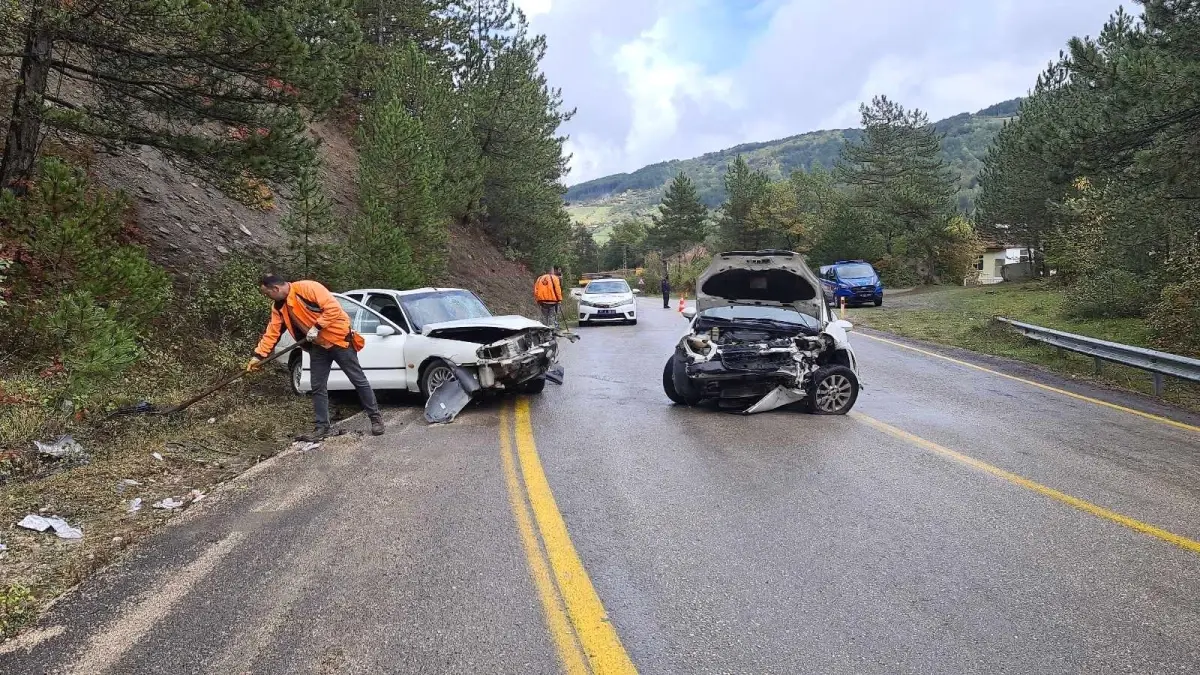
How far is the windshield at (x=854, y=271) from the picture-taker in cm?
2812

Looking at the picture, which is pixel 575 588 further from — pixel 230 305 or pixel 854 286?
pixel 854 286

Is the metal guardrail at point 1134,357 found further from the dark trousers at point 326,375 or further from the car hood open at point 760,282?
the dark trousers at point 326,375

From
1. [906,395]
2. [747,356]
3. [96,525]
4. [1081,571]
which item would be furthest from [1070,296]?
[96,525]

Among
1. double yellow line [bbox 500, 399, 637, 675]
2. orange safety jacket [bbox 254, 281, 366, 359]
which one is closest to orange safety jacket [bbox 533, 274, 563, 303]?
orange safety jacket [bbox 254, 281, 366, 359]

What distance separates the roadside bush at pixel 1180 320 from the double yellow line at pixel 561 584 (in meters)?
11.8

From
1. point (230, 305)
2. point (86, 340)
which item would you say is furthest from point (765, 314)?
point (230, 305)

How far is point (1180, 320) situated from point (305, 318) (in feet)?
45.3

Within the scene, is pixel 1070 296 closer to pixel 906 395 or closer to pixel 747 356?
pixel 906 395

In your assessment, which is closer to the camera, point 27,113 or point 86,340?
point 86,340

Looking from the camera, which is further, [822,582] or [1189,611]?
[822,582]

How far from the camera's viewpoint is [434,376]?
8.87m

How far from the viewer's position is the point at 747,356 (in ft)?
25.9

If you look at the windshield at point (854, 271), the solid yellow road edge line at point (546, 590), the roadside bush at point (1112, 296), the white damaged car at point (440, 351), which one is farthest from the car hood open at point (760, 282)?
the windshield at point (854, 271)

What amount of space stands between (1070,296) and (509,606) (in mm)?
19828
